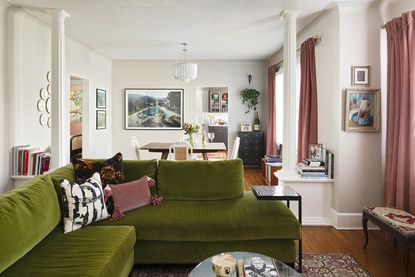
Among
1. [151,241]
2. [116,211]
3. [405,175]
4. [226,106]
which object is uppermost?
[226,106]

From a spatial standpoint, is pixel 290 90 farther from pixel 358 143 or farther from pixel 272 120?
pixel 272 120

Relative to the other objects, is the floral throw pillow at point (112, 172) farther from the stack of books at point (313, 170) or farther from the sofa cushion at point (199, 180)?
the stack of books at point (313, 170)

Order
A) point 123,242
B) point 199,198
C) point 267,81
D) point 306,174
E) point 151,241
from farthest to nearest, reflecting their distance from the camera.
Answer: point 267,81 < point 306,174 < point 199,198 < point 151,241 < point 123,242

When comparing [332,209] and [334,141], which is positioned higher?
[334,141]

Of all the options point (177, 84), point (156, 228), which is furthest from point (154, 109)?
point (156, 228)

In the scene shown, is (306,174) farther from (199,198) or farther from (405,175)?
(199,198)

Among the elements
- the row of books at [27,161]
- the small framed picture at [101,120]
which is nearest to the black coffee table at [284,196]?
the row of books at [27,161]

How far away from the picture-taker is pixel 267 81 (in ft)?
25.3

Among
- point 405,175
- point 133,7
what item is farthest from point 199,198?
point 133,7

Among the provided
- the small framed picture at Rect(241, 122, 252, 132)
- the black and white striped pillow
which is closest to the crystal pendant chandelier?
the small framed picture at Rect(241, 122, 252, 132)

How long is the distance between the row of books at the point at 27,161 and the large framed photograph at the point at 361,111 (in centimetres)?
378

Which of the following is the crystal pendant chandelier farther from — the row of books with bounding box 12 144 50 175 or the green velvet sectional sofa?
the green velvet sectional sofa

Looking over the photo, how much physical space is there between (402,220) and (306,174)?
1.24m

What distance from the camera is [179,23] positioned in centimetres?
449
